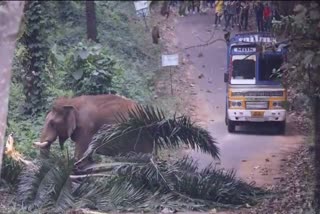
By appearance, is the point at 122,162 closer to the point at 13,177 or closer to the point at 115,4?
the point at 13,177

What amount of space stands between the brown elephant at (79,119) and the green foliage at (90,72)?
14.6ft

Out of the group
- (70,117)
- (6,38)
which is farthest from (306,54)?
(70,117)

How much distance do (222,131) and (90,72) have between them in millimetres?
4196

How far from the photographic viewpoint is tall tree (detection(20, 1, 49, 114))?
2009 cm

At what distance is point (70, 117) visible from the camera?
15.7 m

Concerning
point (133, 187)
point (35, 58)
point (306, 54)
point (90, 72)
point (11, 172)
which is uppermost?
point (306, 54)

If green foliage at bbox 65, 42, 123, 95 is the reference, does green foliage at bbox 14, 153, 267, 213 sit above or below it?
below

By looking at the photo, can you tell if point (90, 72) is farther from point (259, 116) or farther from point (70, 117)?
point (70, 117)

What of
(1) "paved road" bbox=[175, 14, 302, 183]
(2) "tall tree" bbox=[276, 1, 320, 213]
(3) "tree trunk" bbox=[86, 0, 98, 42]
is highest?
(3) "tree trunk" bbox=[86, 0, 98, 42]

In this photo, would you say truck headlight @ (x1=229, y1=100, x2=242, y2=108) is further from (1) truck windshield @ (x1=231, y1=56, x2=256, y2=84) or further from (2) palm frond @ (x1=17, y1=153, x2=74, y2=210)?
(2) palm frond @ (x1=17, y1=153, x2=74, y2=210)

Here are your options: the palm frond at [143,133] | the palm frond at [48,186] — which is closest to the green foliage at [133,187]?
the palm frond at [48,186]

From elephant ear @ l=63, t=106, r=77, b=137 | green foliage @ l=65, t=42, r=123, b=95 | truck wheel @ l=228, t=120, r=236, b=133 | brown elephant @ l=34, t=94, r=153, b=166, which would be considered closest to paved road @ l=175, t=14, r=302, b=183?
truck wheel @ l=228, t=120, r=236, b=133

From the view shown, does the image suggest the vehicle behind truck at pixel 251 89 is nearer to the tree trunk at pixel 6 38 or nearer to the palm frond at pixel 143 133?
the palm frond at pixel 143 133

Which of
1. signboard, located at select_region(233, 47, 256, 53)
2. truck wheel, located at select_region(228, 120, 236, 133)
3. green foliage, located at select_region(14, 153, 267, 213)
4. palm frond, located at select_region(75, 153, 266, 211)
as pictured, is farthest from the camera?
truck wheel, located at select_region(228, 120, 236, 133)
